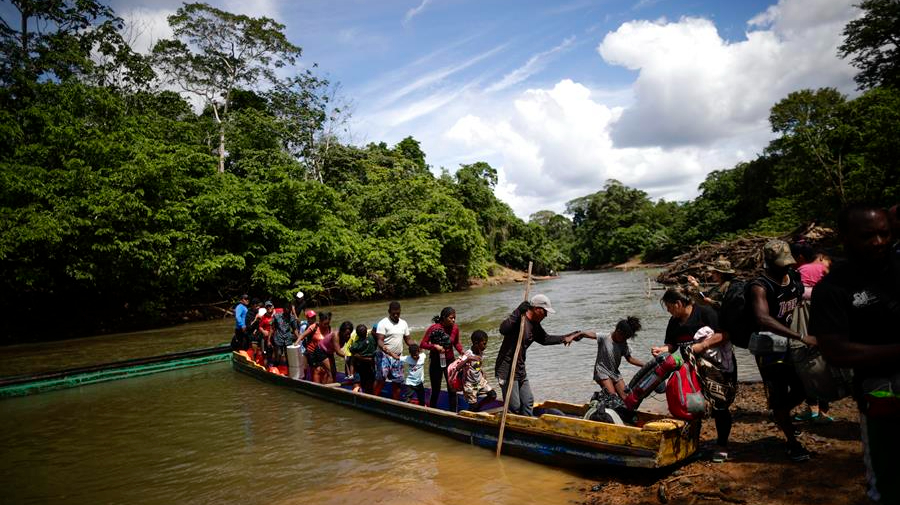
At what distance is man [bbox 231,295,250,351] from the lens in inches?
539

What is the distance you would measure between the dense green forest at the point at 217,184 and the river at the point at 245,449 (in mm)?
11317

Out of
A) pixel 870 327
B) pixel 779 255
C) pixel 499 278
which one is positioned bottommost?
pixel 870 327

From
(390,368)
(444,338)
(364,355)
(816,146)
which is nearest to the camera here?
(444,338)

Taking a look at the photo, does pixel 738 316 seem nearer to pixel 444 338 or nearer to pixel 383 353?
pixel 444 338

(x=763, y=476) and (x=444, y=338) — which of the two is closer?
(x=763, y=476)

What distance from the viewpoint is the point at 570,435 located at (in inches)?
208

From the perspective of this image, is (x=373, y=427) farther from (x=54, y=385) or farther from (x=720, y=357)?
(x=54, y=385)

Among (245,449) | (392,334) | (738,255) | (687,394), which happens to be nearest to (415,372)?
(392,334)

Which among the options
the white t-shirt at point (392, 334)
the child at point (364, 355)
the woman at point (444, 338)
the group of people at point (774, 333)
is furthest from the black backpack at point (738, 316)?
the child at point (364, 355)

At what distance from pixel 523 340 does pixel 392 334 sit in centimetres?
240

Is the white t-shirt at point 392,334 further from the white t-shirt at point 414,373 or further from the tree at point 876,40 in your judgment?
the tree at point 876,40

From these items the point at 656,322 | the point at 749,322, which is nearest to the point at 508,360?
the point at 749,322

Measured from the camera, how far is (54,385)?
42.9 feet

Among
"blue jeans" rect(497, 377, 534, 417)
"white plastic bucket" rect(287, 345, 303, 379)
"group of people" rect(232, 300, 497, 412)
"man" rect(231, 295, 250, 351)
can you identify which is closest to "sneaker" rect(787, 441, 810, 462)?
"blue jeans" rect(497, 377, 534, 417)
